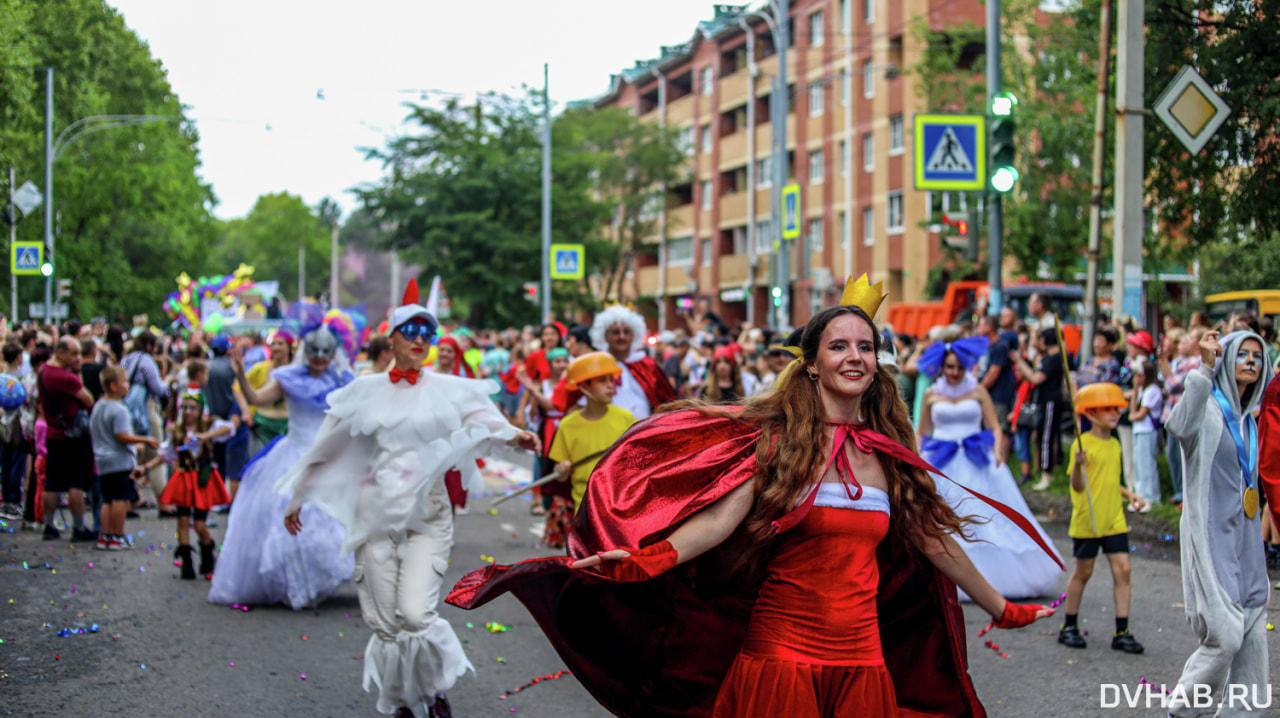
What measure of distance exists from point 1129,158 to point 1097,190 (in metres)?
1.06

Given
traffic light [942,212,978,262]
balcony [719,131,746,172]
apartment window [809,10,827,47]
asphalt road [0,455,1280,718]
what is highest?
apartment window [809,10,827,47]

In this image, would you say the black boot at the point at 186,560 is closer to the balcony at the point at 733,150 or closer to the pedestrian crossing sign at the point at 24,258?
the pedestrian crossing sign at the point at 24,258

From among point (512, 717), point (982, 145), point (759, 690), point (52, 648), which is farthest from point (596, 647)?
point (982, 145)

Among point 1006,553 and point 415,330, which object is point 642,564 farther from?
point 1006,553

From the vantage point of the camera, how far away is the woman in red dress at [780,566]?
3396 mm

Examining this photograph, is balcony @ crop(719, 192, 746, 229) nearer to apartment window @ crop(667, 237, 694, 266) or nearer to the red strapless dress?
apartment window @ crop(667, 237, 694, 266)

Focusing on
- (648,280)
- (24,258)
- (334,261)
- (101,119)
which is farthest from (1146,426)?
(334,261)

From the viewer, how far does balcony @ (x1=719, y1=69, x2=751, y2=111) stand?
5006 cm

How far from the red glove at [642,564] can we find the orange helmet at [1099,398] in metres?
4.28

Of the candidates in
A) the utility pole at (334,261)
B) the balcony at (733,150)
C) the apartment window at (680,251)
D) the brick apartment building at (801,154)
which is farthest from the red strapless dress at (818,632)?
the utility pole at (334,261)

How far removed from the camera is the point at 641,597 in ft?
12.4

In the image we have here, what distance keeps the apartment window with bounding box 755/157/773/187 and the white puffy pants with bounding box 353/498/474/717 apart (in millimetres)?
44203

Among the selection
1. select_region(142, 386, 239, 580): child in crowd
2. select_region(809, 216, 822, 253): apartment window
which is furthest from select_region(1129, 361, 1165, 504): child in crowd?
Result: select_region(809, 216, 822, 253): apartment window

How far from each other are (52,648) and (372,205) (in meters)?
31.4
